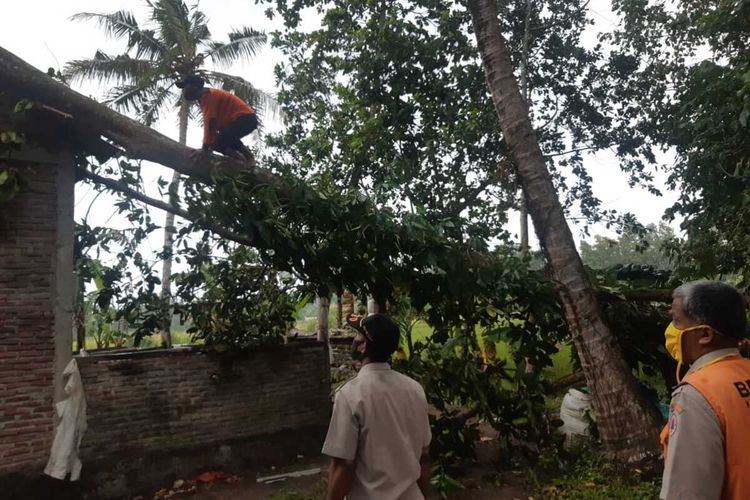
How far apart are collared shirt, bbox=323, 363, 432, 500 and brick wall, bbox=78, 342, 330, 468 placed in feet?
15.4

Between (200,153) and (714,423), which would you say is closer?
(714,423)

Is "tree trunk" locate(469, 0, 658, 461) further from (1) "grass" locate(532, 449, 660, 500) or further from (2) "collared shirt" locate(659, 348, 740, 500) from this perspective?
(2) "collared shirt" locate(659, 348, 740, 500)

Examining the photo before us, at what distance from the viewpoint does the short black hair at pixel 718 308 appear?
1795mm

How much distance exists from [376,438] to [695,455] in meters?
1.22

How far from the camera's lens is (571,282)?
5738mm

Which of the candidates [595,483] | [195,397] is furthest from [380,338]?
[195,397]

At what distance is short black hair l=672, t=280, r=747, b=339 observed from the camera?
1.79 metres

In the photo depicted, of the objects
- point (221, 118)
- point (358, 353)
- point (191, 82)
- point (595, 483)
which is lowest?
point (595, 483)

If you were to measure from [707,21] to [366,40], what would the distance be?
5.15 metres

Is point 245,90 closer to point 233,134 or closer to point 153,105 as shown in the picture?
point 153,105

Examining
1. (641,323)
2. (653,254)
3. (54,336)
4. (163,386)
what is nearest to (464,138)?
(641,323)

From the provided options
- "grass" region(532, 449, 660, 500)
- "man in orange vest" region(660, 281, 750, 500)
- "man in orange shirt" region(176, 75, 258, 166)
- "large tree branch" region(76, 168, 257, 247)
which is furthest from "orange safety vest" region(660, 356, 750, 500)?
"man in orange shirt" region(176, 75, 258, 166)

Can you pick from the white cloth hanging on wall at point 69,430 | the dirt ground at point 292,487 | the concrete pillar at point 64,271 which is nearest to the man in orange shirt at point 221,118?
the concrete pillar at point 64,271

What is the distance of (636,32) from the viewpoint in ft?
36.8
